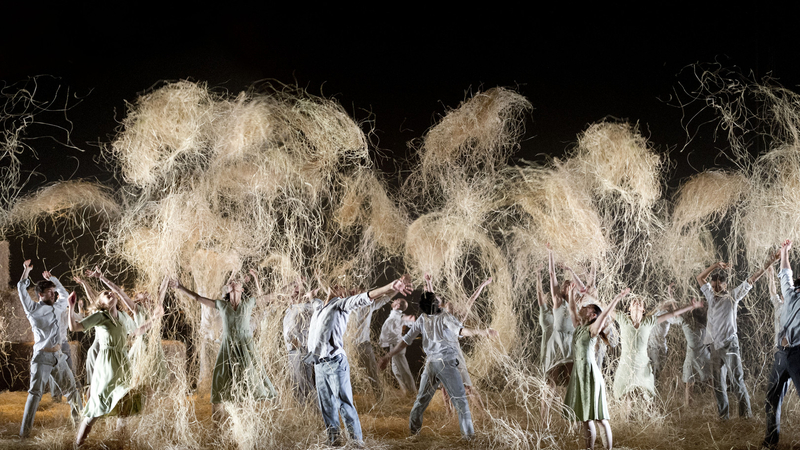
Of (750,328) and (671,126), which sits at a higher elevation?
(671,126)

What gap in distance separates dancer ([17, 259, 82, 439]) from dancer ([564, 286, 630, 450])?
14.4 feet

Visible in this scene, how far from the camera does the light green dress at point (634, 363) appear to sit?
6059 mm

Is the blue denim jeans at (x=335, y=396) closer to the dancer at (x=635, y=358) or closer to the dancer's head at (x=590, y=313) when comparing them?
the dancer's head at (x=590, y=313)

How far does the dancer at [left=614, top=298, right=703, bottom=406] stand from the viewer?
605cm

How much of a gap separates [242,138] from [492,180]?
8.68 feet

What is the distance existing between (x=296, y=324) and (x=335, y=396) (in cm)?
190

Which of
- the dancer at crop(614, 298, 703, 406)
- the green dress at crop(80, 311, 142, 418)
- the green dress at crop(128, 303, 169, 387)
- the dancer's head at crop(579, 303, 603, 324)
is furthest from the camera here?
the dancer at crop(614, 298, 703, 406)

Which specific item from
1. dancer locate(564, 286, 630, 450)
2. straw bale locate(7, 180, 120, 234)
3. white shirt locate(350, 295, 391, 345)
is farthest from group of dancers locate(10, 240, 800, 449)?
straw bale locate(7, 180, 120, 234)

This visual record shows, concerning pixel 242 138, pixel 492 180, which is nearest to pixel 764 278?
pixel 492 180

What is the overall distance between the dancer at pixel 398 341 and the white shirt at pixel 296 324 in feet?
5.22

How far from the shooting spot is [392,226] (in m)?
7.80

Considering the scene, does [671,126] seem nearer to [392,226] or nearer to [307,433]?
[392,226]

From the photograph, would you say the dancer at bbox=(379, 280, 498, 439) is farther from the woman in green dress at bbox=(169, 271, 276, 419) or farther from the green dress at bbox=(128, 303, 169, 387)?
the green dress at bbox=(128, 303, 169, 387)

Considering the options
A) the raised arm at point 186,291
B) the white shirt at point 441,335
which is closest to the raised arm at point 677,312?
the white shirt at point 441,335
